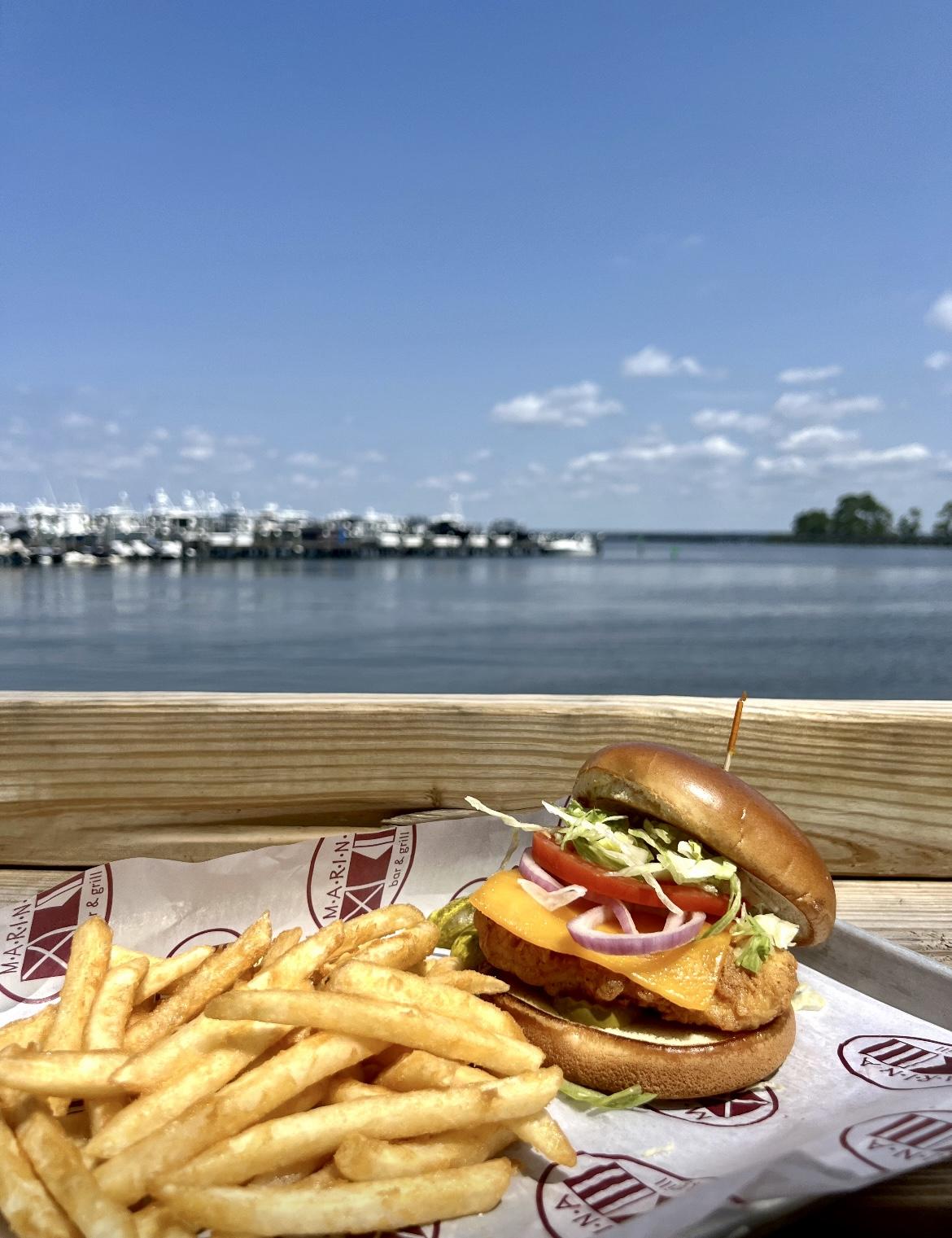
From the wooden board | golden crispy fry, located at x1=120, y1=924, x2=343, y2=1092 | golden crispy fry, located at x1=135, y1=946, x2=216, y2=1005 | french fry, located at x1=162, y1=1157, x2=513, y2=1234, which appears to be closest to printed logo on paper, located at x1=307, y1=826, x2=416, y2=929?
the wooden board

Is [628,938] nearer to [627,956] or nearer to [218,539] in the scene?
[627,956]

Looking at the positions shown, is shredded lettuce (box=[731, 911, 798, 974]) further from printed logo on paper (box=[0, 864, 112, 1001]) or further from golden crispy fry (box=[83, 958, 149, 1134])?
printed logo on paper (box=[0, 864, 112, 1001])

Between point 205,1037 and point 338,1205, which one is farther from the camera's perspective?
point 205,1037

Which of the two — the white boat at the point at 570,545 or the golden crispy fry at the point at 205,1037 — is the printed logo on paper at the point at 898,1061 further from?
the white boat at the point at 570,545

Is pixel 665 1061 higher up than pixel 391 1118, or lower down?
lower down

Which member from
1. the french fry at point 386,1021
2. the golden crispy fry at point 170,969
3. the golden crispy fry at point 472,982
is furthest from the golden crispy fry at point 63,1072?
the golden crispy fry at point 472,982

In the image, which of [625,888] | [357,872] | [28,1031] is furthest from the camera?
[357,872]

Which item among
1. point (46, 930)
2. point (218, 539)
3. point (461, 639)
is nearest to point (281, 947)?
point (46, 930)
